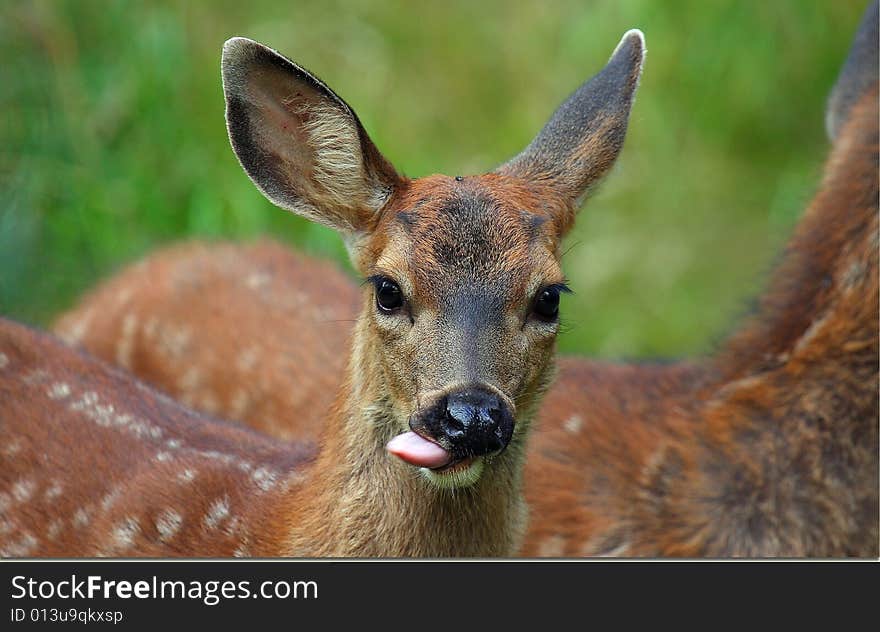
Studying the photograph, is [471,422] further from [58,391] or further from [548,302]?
[58,391]

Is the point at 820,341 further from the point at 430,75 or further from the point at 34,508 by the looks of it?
the point at 430,75

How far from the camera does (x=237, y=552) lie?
4.09 meters

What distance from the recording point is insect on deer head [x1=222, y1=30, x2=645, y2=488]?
359 cm

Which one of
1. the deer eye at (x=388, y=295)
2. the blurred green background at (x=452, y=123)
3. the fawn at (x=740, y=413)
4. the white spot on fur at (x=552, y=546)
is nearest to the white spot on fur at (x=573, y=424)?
the fawn at (x=740, y=413)

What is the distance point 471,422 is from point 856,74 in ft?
8.48

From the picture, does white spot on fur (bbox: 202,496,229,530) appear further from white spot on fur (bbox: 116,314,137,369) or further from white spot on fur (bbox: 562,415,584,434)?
white spot on fur (bbox: 116,314,137,369)

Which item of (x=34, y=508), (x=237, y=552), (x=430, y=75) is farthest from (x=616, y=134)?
(x=430, y=75)

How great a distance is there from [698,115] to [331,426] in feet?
14.8

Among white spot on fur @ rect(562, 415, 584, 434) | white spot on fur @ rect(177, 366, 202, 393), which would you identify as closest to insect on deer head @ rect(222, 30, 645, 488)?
white spot on fur @ rect(562, 415, 584, 434)

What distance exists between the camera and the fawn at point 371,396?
366 cm

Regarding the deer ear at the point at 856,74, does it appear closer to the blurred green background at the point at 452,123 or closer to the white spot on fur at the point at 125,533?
the blurred green background at the point at 452,123

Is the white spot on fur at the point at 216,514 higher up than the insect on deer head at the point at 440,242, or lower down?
lower down

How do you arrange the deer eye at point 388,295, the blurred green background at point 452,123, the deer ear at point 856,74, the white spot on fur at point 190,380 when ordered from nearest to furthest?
the deer eye at point 388,295 → the deer ear at point 856,74 → the white spot on fur at point 190,380 → the blurred green background at point 452,123

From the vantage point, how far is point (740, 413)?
4809 millimetres
